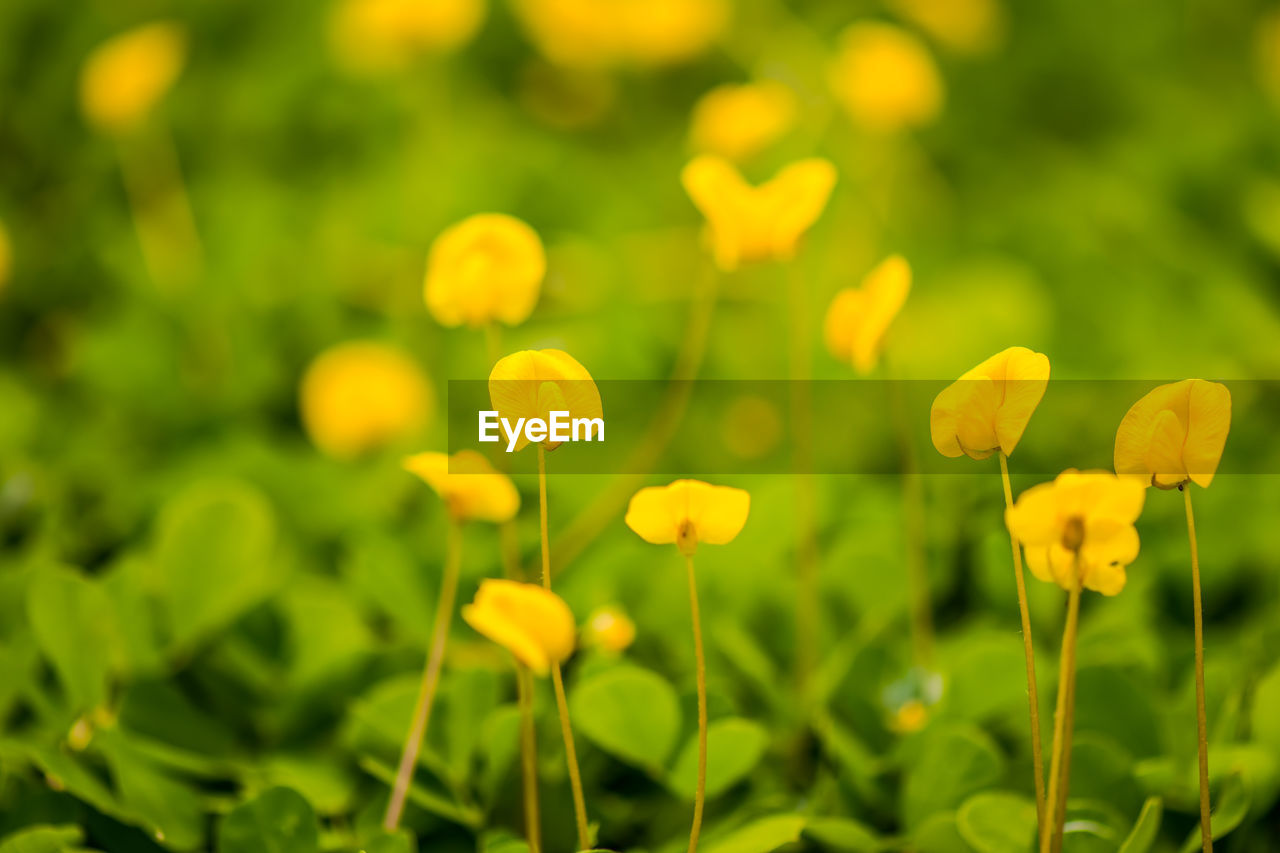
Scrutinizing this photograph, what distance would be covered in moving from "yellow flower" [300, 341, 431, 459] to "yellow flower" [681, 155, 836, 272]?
281mm

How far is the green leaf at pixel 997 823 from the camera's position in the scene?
0.98 feet

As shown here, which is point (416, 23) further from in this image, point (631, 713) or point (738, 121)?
point (631, 713)

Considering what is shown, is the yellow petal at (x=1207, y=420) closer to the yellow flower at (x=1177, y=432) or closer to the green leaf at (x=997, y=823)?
the yellow flower at (x=1177, y=432)

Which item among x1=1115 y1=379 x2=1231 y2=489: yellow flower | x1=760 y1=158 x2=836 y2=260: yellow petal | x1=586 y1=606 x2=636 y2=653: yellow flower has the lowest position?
x1=586 y1=606 x2=636 y2=653: yellow flower

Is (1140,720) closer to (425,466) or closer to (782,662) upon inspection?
(782,662)

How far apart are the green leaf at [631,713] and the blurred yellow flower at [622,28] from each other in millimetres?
850

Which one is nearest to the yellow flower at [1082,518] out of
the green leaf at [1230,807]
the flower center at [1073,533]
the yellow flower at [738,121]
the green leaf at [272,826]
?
the flower center at [1073,533]

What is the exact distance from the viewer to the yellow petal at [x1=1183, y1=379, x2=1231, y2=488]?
10.1 inches

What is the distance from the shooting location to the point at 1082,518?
25 centimetres

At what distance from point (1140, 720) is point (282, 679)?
32cm

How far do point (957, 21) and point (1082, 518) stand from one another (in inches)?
38.6

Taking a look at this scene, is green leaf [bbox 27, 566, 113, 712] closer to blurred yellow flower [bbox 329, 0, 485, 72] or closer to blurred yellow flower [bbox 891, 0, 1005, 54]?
blurred yellow flower [bbox 329, 0, 485, 72]

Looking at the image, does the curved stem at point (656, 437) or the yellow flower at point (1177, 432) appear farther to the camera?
the curved stem at point (656, 437)

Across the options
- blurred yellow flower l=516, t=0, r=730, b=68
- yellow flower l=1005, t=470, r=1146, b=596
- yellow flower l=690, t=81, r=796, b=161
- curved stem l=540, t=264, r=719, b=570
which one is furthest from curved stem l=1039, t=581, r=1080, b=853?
blurred yellow flower l=516, t=0, r=730, b=68
